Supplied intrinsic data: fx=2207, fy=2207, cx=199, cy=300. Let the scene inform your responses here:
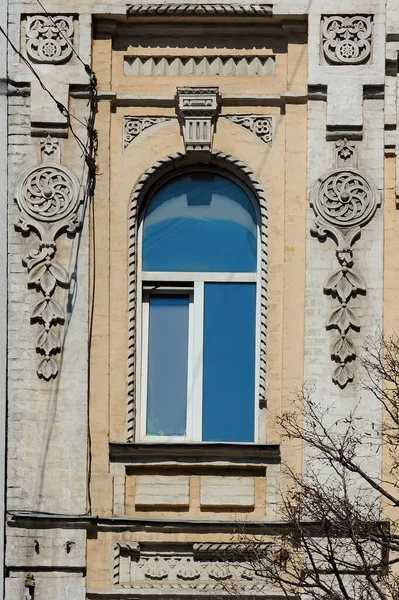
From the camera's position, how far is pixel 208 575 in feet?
76.2

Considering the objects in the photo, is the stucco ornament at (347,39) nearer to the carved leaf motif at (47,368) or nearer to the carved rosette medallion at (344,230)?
the carved rosette medallion at (344,230)

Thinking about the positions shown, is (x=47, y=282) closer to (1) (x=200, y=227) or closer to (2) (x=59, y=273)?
(2) (x=59, y=273)

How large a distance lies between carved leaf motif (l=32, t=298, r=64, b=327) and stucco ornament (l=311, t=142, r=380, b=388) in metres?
2.88

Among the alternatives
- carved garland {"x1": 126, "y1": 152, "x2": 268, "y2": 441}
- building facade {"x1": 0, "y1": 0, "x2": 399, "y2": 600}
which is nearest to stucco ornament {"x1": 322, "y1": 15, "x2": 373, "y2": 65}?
building facade {"x1": 0, "y1": 0, "x2": 399, "y2": 600}

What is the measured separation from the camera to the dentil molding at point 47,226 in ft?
77.5

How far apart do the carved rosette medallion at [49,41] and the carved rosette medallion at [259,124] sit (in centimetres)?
197

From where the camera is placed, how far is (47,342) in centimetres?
2361

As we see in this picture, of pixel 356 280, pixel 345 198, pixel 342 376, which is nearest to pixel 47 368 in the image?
pixel 342 376

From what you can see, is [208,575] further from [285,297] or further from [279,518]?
[285,297]

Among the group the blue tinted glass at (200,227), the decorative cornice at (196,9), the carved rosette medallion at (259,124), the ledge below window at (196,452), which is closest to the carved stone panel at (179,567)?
the ledge below window at (196,452)

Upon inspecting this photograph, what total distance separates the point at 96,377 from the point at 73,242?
1.50 metres

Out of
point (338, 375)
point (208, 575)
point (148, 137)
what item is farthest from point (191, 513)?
point (148, 137)

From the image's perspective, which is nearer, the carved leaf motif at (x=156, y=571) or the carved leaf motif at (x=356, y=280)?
the carved leaf motif at (x=156, y=571)

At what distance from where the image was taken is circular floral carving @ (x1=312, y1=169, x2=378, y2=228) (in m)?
23.9
